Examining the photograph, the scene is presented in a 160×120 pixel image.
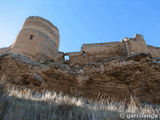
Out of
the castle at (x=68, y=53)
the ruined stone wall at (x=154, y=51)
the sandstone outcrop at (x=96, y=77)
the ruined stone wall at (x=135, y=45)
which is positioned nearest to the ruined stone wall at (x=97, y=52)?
the castle at (x=68, y=53)

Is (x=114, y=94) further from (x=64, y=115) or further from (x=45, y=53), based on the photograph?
(x=45, y=53)

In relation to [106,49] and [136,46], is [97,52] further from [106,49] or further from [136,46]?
[136,46]

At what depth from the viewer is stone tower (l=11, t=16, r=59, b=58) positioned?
13688 mm

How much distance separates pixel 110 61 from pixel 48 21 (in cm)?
1125

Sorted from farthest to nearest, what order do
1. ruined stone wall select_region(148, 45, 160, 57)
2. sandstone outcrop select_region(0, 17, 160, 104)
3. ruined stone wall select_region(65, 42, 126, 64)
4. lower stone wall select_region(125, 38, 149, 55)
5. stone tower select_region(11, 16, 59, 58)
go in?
ruined stone wall select_region(148, 45, 160, 57) → stone tower select_region(11, 16, 59, 58) → ruined stone wall select_region(65, 42, 126, 64) → lower stone wall select_region(125, 38, 149, 55) → sandstone outcrop select_region(0, 17, 160, 104)

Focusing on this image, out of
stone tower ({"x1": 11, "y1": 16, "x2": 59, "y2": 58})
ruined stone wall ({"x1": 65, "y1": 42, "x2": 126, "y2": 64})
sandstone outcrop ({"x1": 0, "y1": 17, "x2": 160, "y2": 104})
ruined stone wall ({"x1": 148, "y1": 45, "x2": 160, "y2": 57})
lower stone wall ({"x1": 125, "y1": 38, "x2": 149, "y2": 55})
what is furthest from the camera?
ruined stone wall ({"x1": 148, "y1": 45, "x2": 160, "y2": 57})

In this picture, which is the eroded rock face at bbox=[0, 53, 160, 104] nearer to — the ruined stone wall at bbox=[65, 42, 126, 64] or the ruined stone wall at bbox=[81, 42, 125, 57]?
the ruined stone wall at bbox=[65, 42, 126, 64]

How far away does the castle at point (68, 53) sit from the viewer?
13484mm

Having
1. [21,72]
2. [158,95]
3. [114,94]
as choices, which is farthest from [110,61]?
[21,72]

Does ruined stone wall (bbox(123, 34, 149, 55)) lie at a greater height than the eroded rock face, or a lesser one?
greater

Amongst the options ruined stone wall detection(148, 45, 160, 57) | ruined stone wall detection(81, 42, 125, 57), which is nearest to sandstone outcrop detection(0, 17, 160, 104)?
ruined stone wall detection(81, 42, 125, 57)

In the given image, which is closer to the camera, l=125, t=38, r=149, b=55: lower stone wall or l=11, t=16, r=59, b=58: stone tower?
l=125, t=38, r=149, b=55: lower stone wall

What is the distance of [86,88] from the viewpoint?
7.25 meters

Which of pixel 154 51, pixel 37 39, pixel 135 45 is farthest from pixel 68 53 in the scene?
pixel 154 51
